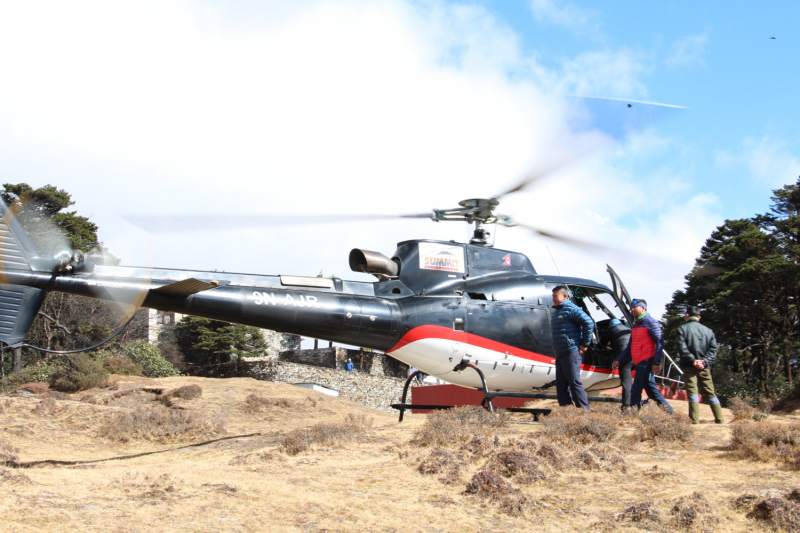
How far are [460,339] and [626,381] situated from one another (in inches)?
110

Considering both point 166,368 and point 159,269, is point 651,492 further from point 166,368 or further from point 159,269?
point 166,368

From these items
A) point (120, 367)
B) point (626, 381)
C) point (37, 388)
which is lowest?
point (120, 367)

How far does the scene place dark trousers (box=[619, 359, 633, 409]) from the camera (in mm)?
9672

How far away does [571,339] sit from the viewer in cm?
884

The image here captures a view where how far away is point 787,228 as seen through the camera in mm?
33875

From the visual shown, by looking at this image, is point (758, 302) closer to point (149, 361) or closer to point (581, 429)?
point (581, 429)

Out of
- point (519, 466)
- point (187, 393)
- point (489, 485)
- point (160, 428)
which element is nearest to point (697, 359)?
point (519, 466)

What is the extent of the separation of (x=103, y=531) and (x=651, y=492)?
4.45 meters

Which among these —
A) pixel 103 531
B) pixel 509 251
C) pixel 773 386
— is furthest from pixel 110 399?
pixel 773 386

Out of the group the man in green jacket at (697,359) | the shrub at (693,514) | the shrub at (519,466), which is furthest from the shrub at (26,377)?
the shrub at (693,514)

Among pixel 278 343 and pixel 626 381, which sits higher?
pixel 626 381

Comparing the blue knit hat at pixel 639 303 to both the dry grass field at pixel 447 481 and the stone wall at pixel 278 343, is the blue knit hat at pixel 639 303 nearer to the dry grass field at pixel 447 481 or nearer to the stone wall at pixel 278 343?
the dry grass field at pixel 447 481

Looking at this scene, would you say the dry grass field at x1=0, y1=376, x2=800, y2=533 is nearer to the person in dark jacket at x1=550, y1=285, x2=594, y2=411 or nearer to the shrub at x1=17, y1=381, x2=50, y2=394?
the person in dark jacket at x1=550, y1=285, x2=594, y2=411

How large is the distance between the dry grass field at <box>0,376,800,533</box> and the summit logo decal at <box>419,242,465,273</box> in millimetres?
2752
